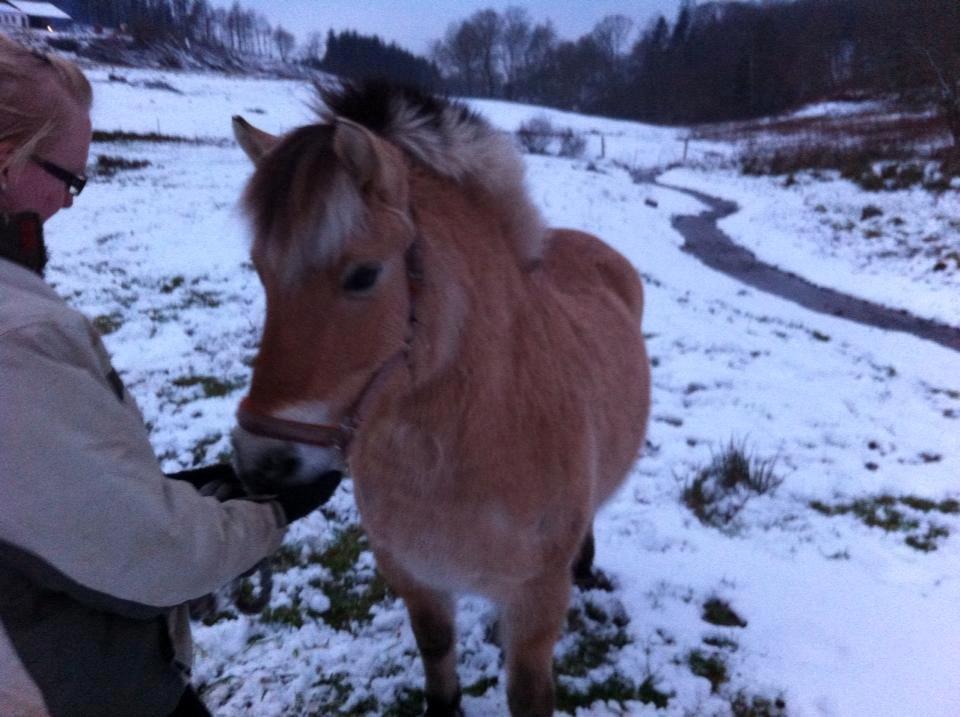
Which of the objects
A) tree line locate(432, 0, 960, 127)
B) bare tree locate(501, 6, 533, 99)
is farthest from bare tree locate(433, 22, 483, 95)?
bare tree locate(501, 6, 533, 99)

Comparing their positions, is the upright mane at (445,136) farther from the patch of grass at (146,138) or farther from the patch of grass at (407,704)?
the patch of grass at (146,138)

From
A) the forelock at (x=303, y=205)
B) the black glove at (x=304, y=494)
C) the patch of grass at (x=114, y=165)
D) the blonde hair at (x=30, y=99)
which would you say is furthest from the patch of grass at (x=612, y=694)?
the patch of grass at (x=114, y=165)

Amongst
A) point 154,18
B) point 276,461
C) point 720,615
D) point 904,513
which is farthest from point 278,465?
point 154,18

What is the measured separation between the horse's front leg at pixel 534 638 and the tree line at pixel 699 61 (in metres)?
33.2

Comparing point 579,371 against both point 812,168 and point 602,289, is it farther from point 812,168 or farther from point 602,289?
point 812,168

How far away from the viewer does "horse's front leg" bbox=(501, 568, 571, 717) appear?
2.24 m

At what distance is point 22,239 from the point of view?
4.25ft

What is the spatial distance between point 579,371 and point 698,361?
4763 millimetres

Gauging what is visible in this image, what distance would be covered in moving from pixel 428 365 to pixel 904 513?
4.17 metres

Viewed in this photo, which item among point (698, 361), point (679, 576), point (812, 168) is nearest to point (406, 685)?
point (679, 576)

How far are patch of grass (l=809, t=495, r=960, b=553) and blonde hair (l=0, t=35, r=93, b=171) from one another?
4710 mm

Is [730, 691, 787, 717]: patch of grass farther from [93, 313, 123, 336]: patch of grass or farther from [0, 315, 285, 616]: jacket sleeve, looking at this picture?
[93, 313, 123, 336]: patch of grass

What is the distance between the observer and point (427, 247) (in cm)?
167

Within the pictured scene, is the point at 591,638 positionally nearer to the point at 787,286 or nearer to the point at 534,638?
the point at 534,638
